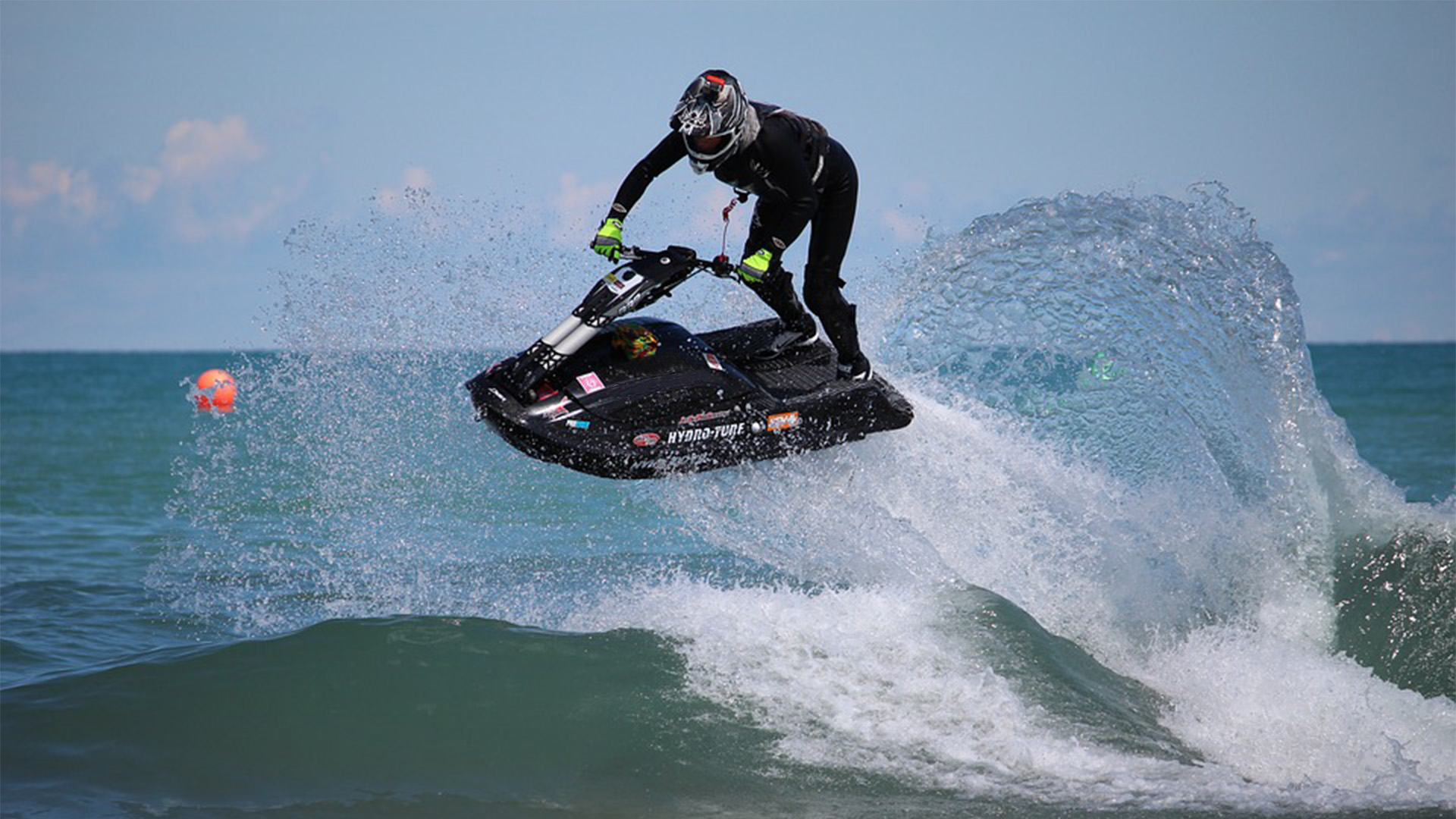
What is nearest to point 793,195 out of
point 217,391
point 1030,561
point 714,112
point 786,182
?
point 786,182

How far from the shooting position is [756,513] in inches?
290

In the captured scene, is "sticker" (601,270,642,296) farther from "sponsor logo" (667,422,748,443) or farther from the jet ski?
"sponsor logo" (667,422,748,443)

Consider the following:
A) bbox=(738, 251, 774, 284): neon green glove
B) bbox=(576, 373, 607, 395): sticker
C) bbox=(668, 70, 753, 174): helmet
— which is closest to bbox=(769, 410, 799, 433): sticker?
bbox=(738, 251, 774, 284): neon green glove

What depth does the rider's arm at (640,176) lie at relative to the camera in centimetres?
657

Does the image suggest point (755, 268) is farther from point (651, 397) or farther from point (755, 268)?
point (651, 397)

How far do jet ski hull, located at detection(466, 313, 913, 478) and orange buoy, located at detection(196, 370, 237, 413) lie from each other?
655 inches

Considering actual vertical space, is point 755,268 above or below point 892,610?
above

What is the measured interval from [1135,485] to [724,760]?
3.99 meters

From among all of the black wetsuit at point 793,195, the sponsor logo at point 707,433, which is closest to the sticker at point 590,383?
the sponsor logo at point 707,433

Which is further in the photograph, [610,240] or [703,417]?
[703,417]

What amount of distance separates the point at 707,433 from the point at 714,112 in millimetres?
1562

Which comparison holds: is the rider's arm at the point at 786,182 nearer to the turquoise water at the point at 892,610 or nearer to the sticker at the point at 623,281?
Result: the sticker at the point at 623,281

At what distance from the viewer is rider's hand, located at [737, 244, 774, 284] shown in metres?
6.43

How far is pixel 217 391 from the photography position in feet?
79.0
